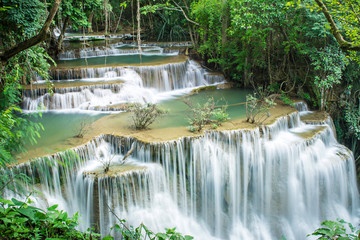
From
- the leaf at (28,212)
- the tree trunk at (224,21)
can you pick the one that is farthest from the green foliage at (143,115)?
the tree trunk at (224,21)

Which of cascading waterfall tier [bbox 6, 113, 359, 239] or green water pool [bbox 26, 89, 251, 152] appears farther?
green water pool [bbox 26, 89, 251, 152]

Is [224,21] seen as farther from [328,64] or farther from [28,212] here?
[28,212]

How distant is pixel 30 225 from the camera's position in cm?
299

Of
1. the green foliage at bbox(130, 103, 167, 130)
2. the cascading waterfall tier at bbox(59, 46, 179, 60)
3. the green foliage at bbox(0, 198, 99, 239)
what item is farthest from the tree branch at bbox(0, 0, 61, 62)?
the cascading waterfall tier at bbox(59, 46, 179, 60)

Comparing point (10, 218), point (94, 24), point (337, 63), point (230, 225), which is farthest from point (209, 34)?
point (94, 24)

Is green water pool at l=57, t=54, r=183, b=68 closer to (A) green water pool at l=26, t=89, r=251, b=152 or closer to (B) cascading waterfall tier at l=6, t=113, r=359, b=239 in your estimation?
(A) green water pool at l=26, t=89, r=251, b=152

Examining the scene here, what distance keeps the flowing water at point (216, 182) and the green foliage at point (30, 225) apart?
344 cm

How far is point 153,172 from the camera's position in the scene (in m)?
7.25

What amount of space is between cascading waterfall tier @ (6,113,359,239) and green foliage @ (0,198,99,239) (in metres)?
3.55

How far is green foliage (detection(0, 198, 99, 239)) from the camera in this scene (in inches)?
112

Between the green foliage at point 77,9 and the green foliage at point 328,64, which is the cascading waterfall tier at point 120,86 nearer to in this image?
the green foliage at point 77,9

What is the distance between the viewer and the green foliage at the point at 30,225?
2846 mm

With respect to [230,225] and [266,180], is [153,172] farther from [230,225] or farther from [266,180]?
[266,180]

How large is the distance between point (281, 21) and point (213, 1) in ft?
12.5
